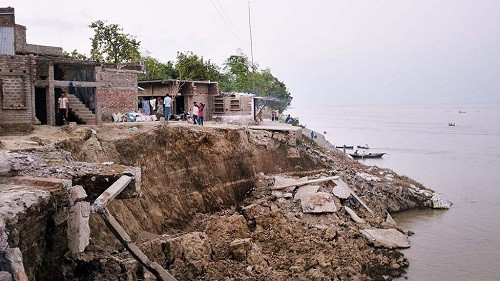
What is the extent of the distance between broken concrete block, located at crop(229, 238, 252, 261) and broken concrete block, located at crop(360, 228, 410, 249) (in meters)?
4.79

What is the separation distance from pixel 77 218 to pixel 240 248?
658cm

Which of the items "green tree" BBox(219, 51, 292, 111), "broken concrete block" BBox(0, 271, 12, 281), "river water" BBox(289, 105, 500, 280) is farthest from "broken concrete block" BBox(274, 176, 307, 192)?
"green tree" BBox(219, 51, 292, 111)

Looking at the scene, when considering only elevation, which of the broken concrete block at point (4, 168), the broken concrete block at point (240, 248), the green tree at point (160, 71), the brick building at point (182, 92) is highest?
the green tree at point (160, 71)

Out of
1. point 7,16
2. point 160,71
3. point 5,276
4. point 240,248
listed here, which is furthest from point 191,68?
point 5,276

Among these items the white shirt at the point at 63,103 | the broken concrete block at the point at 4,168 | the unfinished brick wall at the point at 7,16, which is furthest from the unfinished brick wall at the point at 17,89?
the broken concrete block at the point at 4,168

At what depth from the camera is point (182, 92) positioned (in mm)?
26375

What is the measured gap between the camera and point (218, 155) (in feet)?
58.6

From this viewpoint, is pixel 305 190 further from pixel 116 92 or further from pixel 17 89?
pixel 17 89

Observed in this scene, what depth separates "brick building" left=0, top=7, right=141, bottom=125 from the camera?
15.3 m

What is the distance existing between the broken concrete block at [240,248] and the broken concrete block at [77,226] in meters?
6.06

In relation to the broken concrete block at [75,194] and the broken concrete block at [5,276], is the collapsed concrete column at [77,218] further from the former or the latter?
the broken concrete block at [5,276]

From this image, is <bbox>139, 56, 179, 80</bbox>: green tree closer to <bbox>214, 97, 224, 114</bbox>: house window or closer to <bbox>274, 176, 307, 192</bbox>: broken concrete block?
<bbox>214, 97, 224, 114</bbox>: house window

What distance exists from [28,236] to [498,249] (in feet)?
55.2

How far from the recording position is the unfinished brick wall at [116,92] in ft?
65.2
